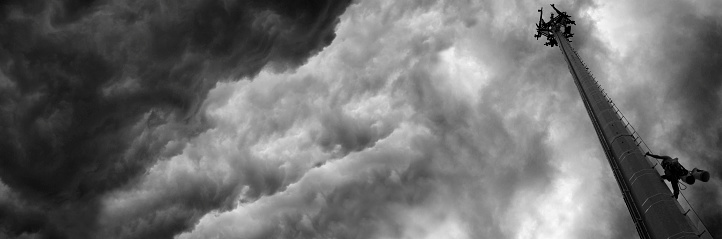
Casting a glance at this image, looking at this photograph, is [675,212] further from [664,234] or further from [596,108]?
[596,108]

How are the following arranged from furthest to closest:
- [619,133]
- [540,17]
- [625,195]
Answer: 1. [540,17]
2. [619,133]
3. [625,195]

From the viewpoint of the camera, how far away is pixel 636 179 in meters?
30.9

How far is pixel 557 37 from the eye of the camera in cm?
6525

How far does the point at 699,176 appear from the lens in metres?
27.8

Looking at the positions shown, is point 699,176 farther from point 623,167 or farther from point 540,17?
point 540,17

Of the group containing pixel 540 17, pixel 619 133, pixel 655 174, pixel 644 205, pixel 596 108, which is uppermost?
pixel 540 17

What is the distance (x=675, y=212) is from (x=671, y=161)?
4780mm

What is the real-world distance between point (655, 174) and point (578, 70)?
2271 cm

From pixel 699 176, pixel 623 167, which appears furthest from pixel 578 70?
pixel 699 176

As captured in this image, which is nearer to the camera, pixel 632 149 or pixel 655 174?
pixel 655 174

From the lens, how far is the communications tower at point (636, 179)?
26281mm

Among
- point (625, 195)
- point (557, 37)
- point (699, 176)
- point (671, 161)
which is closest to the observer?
point (699, 176)

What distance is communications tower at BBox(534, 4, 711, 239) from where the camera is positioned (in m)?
26.3

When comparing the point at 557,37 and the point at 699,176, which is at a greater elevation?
the point at 557,37
